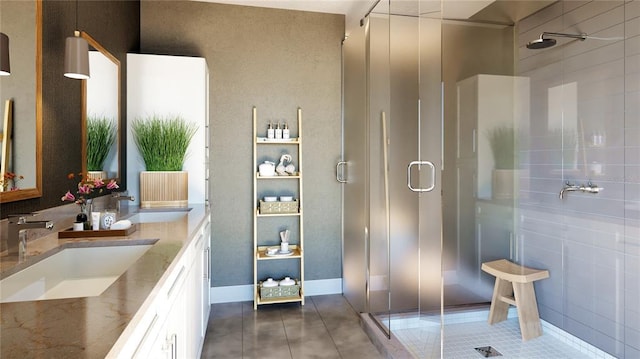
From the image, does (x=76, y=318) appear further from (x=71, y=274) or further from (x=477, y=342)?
(x=477, y=342)

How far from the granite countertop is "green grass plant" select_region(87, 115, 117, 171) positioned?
3.44ft

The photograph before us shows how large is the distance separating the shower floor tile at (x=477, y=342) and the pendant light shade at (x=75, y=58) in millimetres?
2469

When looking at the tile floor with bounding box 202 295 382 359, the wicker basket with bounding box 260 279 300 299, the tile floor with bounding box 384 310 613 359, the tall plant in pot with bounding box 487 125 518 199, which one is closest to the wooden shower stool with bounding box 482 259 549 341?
the tile floor with bounding box 384 310 613 359

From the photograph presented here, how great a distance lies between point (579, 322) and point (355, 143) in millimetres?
2079

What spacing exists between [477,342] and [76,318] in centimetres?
251

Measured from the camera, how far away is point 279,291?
128 inches

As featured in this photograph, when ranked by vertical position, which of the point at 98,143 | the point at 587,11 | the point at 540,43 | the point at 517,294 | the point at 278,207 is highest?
the point at 587,11

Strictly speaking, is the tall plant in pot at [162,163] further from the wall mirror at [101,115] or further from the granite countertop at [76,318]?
Answer: the granite countertop at [76,318]

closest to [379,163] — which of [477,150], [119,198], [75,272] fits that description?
[477,150]

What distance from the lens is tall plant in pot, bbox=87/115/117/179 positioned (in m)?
2.22

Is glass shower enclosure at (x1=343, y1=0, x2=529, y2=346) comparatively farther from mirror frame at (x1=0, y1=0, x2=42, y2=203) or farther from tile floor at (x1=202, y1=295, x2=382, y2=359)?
mirror frame at (x1=0, y1=0, x2=42, y2=203)

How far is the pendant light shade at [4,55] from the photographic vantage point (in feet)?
4.32

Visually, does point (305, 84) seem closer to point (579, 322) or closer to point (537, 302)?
point (537, 302)

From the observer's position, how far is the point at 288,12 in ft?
11.5
